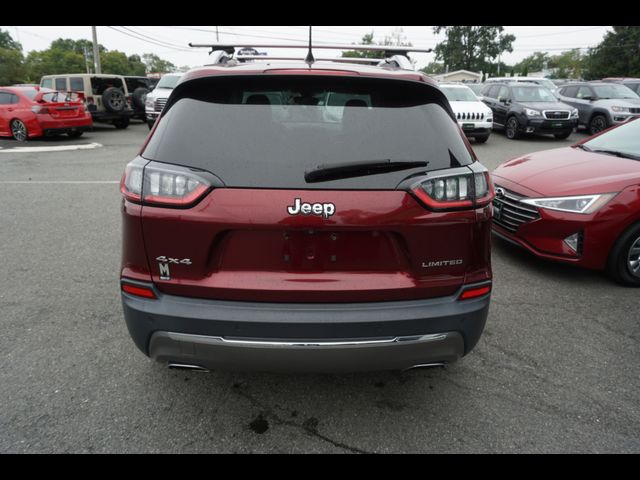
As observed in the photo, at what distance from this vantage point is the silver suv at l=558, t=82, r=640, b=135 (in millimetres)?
14758

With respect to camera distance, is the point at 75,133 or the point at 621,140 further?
the point at 75,133

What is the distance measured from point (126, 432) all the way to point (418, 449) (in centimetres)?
149

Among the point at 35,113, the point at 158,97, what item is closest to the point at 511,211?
the point at 158,97

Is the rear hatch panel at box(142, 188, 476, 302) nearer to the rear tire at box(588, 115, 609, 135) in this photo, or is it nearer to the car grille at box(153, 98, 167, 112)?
the car grille at box(153, 98, 167, 112)

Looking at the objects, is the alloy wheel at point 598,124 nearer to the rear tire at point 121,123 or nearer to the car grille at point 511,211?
the car grille at point 511,211

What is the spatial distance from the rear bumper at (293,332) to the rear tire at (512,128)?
14686 millimetres

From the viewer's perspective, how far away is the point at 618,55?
52.7 meters

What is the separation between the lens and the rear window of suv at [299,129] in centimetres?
198

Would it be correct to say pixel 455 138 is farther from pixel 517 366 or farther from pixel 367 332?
pixel 517 366

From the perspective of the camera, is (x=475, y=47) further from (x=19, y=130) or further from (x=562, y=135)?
(x=19, y=130)

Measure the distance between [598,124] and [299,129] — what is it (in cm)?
1699

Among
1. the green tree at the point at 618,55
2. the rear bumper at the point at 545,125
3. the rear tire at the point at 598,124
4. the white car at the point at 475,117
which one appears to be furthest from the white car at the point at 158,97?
the green tree at the point at 618,55

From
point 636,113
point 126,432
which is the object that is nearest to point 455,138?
point 126,432

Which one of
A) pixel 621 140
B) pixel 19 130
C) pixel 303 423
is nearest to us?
pixel 303 423
